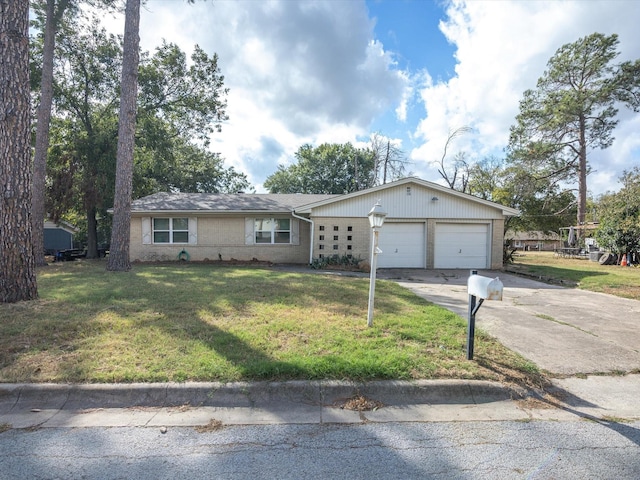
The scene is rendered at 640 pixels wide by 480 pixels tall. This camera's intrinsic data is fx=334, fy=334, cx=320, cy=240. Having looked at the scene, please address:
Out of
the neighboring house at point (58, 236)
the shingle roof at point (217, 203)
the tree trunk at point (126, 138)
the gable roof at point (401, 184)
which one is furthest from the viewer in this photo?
the neighboring house at point (58, 236)

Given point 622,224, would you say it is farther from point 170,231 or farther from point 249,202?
point 170,231

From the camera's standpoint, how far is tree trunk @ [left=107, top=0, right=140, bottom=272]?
9.93 m

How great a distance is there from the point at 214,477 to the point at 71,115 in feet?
72.7

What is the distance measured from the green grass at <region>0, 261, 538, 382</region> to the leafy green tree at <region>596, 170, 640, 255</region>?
15768 millimetres

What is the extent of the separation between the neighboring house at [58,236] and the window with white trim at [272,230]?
56.1 feet

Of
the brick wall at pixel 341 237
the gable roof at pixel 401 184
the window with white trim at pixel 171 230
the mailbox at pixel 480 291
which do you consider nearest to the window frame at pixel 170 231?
the window with white trim at pixel 171 230

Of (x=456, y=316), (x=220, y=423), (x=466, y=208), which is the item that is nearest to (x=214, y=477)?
(x=220, y=423)

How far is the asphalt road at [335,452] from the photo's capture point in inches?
87.7

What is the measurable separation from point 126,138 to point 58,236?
19.9 m

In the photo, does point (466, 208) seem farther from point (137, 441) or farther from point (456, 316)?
point (137, 441)

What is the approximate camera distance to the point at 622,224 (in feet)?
53.9

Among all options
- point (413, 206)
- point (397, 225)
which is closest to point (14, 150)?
point (397, 225)

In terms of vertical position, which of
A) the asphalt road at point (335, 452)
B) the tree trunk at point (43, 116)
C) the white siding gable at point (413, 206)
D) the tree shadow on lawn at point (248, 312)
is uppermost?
the tree trunk at point (43, 116)

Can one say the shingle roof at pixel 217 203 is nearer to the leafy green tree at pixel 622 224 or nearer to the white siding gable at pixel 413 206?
the white siding gable at pixel 413 206
